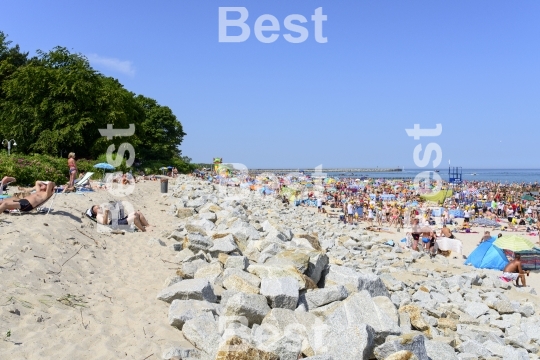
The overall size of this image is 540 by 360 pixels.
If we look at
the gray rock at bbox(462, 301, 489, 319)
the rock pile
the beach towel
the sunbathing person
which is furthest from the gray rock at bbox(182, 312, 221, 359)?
the beach towel

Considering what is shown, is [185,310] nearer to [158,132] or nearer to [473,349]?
[473,349]

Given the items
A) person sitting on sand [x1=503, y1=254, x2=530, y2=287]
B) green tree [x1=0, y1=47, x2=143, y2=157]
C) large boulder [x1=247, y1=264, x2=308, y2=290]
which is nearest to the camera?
large boulder [x1=247, y1=264, x2=308, y2=290]

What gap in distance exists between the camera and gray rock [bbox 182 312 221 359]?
3914mm

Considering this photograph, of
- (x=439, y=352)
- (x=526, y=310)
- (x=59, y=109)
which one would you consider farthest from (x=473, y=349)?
(x=59, y=109)

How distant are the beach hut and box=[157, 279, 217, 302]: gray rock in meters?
9.77

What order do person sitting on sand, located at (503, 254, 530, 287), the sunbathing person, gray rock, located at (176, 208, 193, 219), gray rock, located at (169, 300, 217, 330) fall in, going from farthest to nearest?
gray rock, located at (176, 208, 193, 219) < person sitting on sand, located at (503, 254, 530, 287) < the sunbathing person < gray rock, located at (169, 300, 217, 330)

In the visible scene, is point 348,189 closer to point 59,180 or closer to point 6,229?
point 59,180

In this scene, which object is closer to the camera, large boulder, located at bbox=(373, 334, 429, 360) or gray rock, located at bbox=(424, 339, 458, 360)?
large boulder, located at bbox=(373, 334, 429, 360)

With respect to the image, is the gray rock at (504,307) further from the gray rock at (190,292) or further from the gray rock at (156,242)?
the gray rock at (156,242)

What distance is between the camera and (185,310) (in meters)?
4.50

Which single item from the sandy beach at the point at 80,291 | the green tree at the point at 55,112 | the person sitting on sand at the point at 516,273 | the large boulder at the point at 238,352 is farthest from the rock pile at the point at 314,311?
the green tree at the point at 55,112

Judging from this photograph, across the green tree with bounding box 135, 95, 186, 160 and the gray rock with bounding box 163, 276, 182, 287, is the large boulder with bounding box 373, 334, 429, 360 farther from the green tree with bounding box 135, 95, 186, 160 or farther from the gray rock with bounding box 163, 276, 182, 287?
the green tree with bounding box 135, 95, 186, 160

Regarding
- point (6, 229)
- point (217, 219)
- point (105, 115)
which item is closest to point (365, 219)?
point (217, 219)

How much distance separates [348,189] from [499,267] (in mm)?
30545
